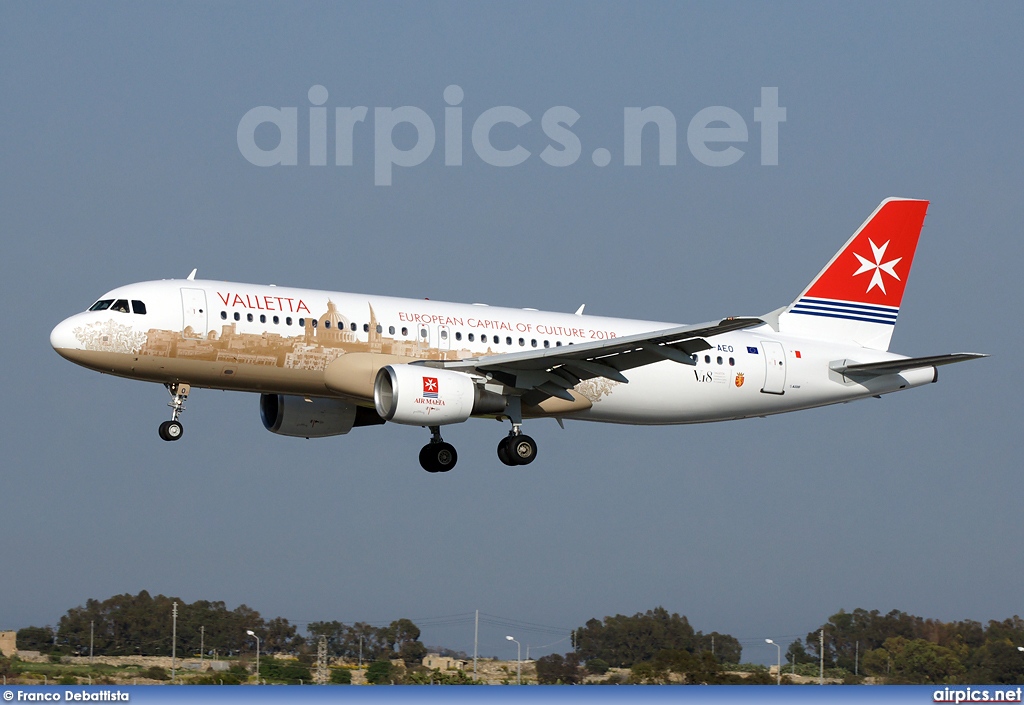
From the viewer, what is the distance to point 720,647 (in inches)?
2362

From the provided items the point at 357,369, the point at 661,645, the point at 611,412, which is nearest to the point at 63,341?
the point at 357,369

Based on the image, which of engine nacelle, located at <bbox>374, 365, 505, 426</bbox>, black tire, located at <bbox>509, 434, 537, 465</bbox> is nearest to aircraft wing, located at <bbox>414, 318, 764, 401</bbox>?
engine nacelle, located at <bbox>374, 365, 505, 426</bbox>

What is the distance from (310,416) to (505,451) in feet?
19.3

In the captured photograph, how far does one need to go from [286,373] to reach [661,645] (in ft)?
85.4

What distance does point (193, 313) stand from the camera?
1569 inches

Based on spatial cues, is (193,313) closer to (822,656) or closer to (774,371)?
(774,371)

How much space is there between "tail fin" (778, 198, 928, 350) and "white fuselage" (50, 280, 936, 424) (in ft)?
2.86

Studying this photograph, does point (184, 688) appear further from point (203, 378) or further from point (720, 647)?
point (720, 647)

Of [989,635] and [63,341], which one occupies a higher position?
[63,341]

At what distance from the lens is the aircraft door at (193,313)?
3969cm

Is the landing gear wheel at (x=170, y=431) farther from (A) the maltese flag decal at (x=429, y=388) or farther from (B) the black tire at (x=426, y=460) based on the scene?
(B) the black tire at (x=426, y=460)

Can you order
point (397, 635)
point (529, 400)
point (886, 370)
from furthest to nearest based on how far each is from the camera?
point (397, 635) → point (886, 370) → point (529, 400)

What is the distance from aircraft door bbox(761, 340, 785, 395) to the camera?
46.3 meters

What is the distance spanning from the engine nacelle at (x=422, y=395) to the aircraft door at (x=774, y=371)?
951 cm
